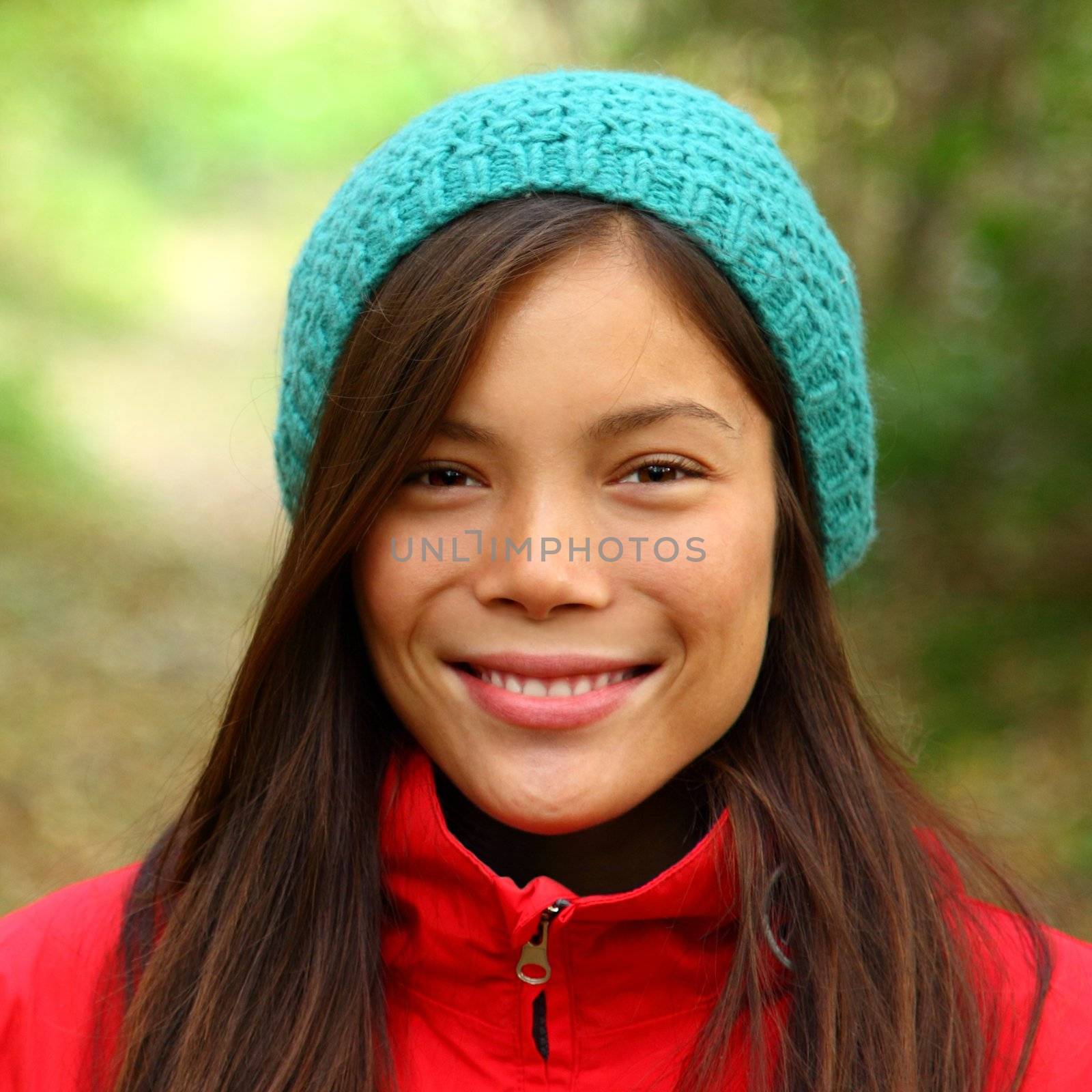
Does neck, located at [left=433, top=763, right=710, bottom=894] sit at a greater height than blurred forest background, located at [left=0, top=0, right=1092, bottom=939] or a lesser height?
lesser

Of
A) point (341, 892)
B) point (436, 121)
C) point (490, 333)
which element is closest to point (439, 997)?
point (341, 892)

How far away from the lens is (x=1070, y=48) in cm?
419

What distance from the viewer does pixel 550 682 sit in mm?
1753

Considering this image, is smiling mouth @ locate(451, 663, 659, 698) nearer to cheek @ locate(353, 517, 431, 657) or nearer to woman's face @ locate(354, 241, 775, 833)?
woman's face @ locate(354, 241, 775, 833)

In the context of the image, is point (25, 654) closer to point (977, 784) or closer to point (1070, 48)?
point (977, 784)

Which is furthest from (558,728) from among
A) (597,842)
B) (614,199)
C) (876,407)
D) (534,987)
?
(876,407)

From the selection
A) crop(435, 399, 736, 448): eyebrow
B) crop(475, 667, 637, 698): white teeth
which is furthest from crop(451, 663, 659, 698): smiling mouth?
crop(435, 399, 736, 448): eyebrow

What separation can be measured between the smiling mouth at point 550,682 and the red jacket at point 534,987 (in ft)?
0.67

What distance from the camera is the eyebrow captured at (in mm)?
1649

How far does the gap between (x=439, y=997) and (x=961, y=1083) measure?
2.42 ft

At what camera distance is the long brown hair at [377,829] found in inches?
67.1

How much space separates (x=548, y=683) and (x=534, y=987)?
42cm

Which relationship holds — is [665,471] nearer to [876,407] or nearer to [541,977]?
[541,977]

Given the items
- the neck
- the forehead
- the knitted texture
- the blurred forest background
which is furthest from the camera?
the blurred forest background
